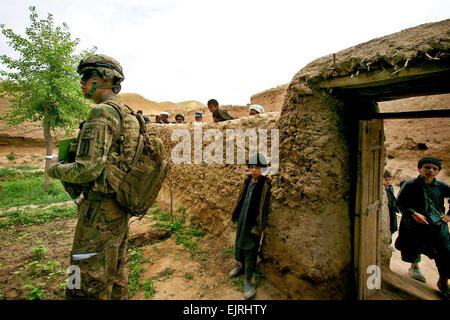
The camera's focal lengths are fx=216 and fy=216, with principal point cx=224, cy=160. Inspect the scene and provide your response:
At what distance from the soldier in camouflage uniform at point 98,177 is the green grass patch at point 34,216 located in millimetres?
4259

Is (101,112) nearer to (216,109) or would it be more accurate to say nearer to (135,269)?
(135,269)

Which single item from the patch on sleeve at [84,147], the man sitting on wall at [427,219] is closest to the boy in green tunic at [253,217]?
the patch on sleeve at [84,147]

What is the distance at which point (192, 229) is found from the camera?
4.59 metres

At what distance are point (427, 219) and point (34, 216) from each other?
799 cm

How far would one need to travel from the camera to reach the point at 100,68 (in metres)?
2.18

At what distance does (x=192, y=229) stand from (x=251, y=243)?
2104mm

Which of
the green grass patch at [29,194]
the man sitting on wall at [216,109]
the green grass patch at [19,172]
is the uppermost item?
the man sitting on wall at [216,109]

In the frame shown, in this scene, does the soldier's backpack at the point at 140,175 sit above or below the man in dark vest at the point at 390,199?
above

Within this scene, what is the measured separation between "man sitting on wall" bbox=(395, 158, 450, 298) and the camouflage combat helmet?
4373 millimetres

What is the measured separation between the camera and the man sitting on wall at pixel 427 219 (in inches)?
123

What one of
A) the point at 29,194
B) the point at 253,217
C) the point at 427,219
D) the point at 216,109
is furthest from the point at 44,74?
the point at 427,219

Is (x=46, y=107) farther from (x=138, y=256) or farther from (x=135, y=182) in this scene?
(x=135, y=182)

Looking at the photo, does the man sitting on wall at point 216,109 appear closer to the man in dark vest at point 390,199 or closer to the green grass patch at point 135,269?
the green grass patch at point 135,269

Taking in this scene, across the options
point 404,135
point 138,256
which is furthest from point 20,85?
point 404,135
